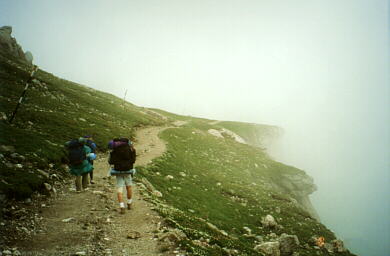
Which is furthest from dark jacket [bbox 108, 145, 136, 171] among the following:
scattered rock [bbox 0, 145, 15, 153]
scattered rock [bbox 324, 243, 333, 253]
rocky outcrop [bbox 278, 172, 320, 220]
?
rocky outcrop [bbox 278, 172, 320, 220]

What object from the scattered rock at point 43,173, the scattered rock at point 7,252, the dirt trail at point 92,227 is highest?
the scattered rock at point 43,173

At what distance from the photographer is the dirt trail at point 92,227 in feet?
26.5

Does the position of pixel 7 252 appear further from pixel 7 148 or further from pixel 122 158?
pixel 7 148

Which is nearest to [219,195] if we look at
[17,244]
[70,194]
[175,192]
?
[175,192]

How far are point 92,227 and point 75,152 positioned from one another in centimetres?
447

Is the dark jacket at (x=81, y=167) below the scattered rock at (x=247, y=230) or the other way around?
the other way around

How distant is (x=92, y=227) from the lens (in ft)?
32.3

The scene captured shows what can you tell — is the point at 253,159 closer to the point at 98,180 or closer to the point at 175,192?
the point at 175,192

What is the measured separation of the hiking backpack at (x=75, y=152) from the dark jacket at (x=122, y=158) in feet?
6.55

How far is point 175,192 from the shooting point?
21.4 meters

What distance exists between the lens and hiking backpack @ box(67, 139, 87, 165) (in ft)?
40.3

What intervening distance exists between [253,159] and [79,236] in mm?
48524

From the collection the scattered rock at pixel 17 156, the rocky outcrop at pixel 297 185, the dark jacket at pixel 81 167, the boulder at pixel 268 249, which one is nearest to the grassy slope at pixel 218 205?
the boulder at pixel 268 249

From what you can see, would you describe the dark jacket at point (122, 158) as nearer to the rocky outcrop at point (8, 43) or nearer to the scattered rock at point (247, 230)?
the scattered rock at point (247, 230)
